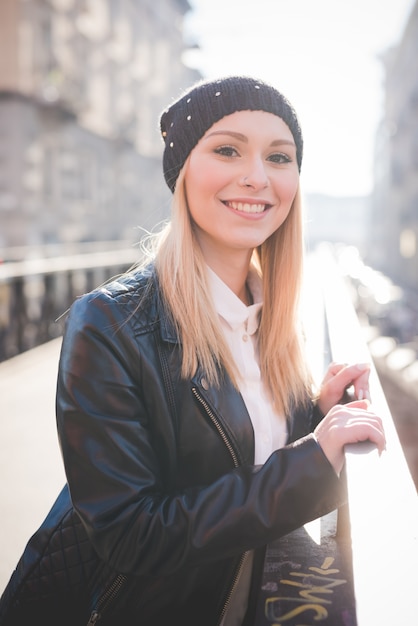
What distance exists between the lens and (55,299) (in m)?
8.85

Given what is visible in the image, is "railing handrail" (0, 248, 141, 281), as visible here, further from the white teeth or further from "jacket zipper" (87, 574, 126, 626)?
"jacket zipper" (87, 574, 126, 626)

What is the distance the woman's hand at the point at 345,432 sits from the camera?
4.60 ft

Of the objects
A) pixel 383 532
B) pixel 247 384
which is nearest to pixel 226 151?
pixel 247 384

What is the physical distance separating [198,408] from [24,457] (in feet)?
8.66

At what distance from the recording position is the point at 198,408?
1.57 meters

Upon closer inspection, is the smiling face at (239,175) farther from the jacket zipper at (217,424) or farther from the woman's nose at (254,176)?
the jacket zipper at (217,424)

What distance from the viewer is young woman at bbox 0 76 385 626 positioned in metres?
→ 1.41

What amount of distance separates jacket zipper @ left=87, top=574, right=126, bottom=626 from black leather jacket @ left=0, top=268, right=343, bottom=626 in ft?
0.04

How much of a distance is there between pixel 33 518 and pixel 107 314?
203 cm

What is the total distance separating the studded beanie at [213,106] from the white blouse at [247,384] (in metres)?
0.35

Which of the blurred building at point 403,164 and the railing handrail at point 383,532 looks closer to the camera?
the railing handrail at point 383,532

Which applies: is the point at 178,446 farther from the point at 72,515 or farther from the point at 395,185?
the point at 395,185

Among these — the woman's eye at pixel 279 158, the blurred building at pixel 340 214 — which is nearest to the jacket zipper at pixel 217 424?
the woman's eye at pixel 279 158

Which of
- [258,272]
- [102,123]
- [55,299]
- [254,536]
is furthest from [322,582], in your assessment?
[102,123]
